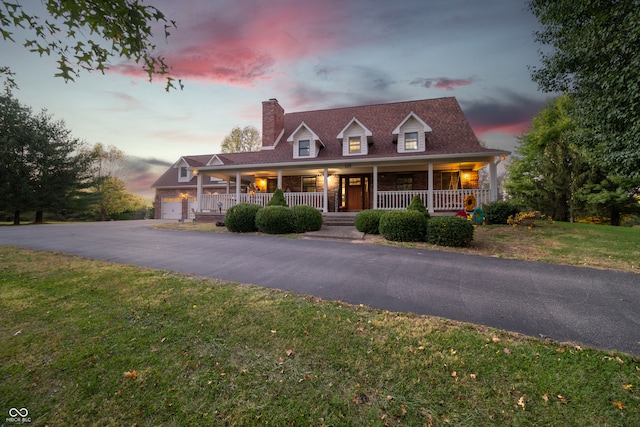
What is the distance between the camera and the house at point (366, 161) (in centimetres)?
1369

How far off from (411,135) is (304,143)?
641cm

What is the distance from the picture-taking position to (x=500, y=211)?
11367mm

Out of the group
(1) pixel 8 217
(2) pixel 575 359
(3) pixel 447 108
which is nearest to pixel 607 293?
(2) pixel 575 359

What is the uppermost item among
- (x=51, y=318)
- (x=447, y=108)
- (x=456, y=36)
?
(x=456, y=36)

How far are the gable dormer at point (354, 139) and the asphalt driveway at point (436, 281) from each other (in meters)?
8.51

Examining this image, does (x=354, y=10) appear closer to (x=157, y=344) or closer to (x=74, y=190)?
(x=157, y=344)

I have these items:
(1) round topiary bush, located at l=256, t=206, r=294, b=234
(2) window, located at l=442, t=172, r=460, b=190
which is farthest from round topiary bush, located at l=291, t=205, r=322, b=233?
(2) window, located at l=442, t=172, r=460, b=190

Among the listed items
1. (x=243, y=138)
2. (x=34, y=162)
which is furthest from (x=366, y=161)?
(x=34, y=162)

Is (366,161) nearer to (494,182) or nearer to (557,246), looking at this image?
(494,182)

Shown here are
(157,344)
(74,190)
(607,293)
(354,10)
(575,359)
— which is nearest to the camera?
(575,359)

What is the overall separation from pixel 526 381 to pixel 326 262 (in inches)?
170

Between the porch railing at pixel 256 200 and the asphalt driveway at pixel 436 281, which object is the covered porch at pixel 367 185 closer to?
the porch railing at pixel 256 200

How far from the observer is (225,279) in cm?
498

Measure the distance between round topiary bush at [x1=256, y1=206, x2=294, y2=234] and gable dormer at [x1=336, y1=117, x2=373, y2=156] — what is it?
6352 millimetres
